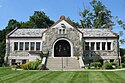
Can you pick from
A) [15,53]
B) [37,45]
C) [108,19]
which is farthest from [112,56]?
[108,19]

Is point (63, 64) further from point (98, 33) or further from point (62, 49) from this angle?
point (98, 33)

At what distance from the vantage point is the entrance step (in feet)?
108

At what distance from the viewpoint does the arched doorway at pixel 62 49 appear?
4150 cm

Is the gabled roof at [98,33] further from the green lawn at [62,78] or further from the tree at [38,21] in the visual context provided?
the tree at [38,21]

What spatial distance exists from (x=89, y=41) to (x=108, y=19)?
88.3ft

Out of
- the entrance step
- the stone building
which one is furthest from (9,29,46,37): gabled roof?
the entrance step

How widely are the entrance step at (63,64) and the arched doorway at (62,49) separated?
4447 mm

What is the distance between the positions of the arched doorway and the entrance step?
4447mm

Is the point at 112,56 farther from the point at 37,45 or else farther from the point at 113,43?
the point at 37,45

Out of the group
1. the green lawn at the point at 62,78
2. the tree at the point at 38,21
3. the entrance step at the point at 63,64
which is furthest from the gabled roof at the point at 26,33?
the tree at the point at 38,21

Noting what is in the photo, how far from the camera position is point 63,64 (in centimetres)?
3419

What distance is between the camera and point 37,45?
41.9 m

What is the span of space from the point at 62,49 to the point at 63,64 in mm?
7768

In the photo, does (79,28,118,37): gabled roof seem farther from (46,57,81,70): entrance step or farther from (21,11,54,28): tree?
(21,11,54,28): tree
